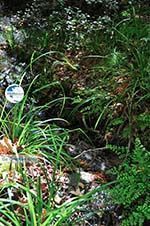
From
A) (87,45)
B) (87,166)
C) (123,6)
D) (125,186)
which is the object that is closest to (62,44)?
(87,45)

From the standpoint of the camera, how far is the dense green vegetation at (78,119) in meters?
3.10

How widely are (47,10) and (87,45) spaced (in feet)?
3.70

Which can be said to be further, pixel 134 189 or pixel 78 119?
pixel 78 119

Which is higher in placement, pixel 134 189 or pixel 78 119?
pixel 78 119

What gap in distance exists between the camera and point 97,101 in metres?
4.00

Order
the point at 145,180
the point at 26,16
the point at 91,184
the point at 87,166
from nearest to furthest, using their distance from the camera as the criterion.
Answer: the point at 145,180 → the point at 91,184 → the point at 87,166 → the point at 26,16

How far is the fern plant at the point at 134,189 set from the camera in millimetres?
3107

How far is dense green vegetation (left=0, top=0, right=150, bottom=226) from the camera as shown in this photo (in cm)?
310

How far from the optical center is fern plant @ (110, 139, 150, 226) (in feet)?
10.2

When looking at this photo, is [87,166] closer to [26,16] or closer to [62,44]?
[62,44]

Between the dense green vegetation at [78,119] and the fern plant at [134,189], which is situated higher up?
the dense green vegetation at [78,119]

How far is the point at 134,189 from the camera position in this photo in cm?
316

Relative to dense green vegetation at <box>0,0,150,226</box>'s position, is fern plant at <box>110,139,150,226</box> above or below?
below

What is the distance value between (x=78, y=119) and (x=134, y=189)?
3.74ft
